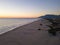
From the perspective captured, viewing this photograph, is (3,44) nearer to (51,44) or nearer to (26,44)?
(26,44)

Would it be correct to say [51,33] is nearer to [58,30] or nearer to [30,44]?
[58,30]

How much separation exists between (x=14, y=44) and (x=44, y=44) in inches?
92.2

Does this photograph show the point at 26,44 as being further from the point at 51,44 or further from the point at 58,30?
the point at 58,30

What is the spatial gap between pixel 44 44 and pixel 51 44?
544mm

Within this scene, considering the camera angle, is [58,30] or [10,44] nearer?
[10,44]

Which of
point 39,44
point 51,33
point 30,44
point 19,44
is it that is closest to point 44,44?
point 39,44

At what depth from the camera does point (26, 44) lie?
31.3ft

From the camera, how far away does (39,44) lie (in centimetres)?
946

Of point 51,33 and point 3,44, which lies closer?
point 3,44

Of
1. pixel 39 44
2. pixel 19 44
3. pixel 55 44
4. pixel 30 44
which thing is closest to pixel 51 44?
pixel 55 44

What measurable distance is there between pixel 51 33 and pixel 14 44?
5839mm

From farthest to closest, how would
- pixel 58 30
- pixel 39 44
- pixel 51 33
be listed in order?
pixel 58 30
pixel 51 33
pixel 39 44

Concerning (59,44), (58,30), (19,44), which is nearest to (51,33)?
(58,30)

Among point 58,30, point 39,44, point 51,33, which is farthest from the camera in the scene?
point 58,30
